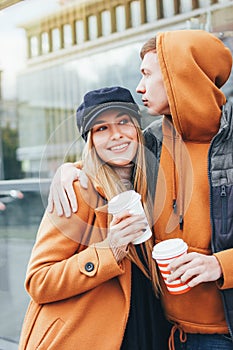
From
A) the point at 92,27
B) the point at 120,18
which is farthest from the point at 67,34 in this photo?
the point at 120,18

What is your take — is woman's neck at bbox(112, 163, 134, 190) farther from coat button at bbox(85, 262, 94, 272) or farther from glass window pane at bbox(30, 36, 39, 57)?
glass window pane at bbox(30, 36, 39, 57)

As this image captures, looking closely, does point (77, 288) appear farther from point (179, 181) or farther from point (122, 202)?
point (179, 181)

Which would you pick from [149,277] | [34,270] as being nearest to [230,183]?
[149,277]

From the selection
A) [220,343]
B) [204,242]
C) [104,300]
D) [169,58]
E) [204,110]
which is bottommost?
[220,343]

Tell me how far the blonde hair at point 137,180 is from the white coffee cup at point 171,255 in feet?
0.39

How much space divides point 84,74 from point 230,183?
258cm

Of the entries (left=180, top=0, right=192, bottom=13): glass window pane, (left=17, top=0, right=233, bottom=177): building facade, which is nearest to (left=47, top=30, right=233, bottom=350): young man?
(left=17, top=0, right=233, bottom=177): building facade

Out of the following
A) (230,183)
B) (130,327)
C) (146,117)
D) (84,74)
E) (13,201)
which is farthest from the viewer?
(84,74)

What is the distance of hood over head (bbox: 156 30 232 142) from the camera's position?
1173mm

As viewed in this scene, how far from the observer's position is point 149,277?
126 cm

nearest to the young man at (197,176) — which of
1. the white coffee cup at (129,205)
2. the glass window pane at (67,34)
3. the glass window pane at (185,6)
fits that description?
the white coffee cup at (129,205)

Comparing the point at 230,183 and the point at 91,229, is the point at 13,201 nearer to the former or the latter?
the point at 91,229

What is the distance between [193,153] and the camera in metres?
1.23

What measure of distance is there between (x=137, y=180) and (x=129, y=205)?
14cm
